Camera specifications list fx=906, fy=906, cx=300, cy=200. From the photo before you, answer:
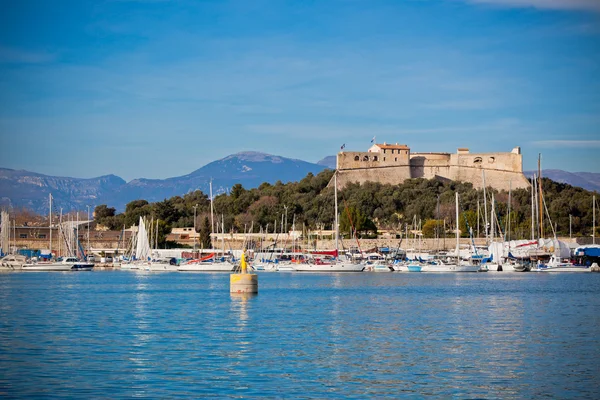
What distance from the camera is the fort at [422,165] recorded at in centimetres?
8975

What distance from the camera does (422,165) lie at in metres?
94.7

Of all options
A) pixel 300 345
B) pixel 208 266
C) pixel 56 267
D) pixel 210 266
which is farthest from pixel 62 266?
pixel 300 345

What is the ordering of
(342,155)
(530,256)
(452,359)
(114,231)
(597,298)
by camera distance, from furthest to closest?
(342,155)
(114,231)
(530,256)
(597,298)
(452,359)

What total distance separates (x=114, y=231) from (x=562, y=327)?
6664 centimetres

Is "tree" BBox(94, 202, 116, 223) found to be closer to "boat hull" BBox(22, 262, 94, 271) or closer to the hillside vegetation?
the hillside vegetation

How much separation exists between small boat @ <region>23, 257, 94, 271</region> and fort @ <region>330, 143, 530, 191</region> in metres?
35.1

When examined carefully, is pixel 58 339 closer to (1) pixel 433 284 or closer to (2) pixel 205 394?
(2) pixel 205 394

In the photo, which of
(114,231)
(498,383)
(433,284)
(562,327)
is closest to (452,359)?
(498,383)

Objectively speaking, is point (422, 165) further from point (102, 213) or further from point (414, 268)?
point (414, 268)

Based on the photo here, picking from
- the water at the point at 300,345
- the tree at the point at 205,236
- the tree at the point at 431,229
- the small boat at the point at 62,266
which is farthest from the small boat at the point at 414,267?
the tree at the point at 205,236

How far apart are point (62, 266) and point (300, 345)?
1733 inches

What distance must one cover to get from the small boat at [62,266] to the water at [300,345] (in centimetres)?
2533

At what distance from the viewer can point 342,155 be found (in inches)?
3649

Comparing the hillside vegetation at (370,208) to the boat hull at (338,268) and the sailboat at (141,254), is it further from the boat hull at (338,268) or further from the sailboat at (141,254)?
the boat hull at (338,268)
